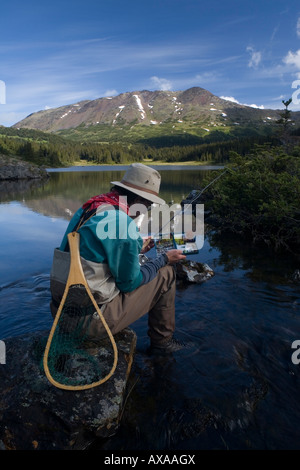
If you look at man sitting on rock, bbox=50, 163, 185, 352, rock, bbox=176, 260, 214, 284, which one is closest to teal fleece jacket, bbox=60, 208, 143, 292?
man sitting on rock, bbox=50, 163, 185, 352

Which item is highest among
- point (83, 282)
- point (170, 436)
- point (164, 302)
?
point (83, 282)

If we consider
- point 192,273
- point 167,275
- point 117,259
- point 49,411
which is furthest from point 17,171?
point 49,411

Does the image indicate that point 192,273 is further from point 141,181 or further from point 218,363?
point 141,181

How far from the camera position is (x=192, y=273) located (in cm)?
919

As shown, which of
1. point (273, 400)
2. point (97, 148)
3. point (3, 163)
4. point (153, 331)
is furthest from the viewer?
point (97, 148)

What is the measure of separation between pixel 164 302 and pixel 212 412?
1.75 meters

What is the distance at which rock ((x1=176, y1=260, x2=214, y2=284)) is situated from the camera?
9.07m

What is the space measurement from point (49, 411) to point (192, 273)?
20.5 feet

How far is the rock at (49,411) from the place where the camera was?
3393 mm


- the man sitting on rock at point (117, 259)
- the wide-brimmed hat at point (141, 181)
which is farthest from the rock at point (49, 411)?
the wide-brimmed hat at point (141, 181)

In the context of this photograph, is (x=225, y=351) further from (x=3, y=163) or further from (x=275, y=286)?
(x=3, y=163)

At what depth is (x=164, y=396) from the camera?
455cm

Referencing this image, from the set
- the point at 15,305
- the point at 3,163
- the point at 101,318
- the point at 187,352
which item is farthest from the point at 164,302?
the point at 3,163

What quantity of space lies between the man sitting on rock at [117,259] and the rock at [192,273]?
4.07m
